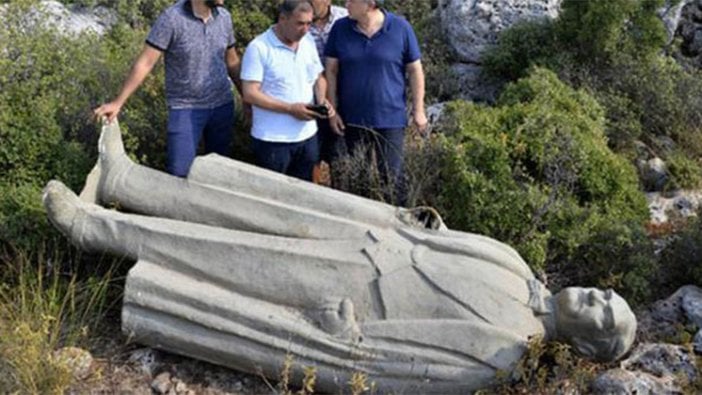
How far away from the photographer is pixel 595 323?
14.6ft

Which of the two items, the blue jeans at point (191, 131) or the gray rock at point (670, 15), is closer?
the blue jeans at point (191, 131)

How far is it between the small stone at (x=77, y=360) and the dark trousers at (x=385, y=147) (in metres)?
2.27

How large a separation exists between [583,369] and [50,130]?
13.3 ft

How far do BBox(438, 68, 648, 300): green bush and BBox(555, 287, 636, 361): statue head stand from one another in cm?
129

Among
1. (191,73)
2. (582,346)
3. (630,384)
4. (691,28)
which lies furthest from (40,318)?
(691,28)

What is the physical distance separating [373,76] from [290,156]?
76 cm

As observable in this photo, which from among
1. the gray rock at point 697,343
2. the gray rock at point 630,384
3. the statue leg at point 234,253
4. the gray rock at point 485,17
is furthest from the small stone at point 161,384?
the gray rock at point 485,17

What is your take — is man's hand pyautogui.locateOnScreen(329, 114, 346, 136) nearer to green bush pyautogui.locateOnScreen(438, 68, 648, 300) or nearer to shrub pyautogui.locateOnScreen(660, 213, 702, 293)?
green bush pyautogui.locateOnScreen(438, 68, 648, 300)

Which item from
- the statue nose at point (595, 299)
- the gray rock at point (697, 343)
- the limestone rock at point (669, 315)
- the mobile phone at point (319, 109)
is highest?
the mobile phone at point (319, 109)

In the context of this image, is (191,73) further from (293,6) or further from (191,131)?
(293,6)

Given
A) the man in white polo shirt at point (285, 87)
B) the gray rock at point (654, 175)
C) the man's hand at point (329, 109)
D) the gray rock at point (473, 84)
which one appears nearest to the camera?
the man in white polo shirt at point (285, 87)

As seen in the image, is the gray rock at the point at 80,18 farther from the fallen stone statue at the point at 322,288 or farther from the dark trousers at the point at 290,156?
the fallen stone statue at the point at 322,288

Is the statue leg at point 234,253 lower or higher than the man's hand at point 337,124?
lower

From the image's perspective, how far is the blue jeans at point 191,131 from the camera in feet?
19.7
